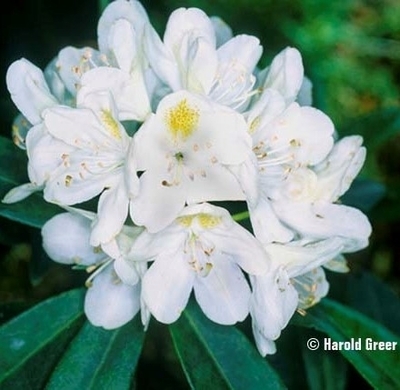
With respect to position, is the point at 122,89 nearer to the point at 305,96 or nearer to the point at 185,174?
the point at 185,174

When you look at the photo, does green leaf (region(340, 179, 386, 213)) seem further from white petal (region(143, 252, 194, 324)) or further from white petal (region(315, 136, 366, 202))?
white petal (region(143, 252, 194, 324))

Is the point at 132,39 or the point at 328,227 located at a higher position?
the point at 132,39

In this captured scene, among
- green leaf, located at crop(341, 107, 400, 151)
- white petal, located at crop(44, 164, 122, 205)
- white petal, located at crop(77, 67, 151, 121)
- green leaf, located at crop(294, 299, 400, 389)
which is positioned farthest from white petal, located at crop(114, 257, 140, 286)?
green leaf, located at crop(341, 107, 400, 151)

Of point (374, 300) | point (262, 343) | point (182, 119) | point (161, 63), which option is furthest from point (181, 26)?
point (374, 300)

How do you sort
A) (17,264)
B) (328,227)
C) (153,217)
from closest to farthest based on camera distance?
(153,217) < (328,227) < (17,264)

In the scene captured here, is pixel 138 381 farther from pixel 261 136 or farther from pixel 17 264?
pixel 261 136

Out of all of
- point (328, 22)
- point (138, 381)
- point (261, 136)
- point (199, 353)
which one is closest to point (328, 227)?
point (261, 136)
